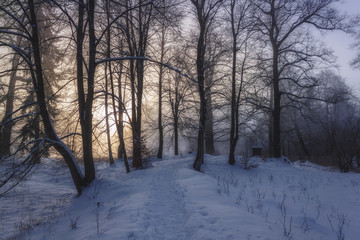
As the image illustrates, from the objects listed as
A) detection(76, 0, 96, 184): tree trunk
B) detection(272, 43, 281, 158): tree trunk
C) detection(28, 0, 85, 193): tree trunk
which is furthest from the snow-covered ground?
detection(272, 43, 281, 158): tree trunk

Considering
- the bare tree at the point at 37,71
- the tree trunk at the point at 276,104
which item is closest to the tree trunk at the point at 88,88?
the bare tree at the point at 37,71

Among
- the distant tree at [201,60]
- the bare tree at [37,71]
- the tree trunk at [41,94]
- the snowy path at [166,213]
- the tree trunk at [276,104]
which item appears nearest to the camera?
the snowy path at [166,213]

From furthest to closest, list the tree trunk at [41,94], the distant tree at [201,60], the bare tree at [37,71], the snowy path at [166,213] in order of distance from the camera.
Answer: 1. the distant tree at [201,60]
2. the tree trunk at [41,94]
3. the bare tree at [37,71]
4. the snowy path at [166,213]

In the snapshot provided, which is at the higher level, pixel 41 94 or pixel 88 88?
pixel 88 88

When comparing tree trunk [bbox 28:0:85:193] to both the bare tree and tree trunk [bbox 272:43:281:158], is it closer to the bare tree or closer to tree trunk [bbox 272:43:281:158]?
the bare tree

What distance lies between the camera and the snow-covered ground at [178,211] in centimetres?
355

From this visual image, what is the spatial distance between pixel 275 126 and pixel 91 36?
513 inches

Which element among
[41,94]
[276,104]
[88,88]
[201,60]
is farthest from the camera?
[276,104]

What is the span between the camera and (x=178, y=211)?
446 cm

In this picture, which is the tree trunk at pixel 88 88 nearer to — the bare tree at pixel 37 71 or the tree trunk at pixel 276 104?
the bare tree at pixel 37 71

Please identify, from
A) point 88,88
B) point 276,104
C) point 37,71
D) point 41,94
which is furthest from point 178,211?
point 276,104

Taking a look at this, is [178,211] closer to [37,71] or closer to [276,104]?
[37,71]

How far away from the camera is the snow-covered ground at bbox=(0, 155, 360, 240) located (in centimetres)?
355

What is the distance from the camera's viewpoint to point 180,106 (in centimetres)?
1883
